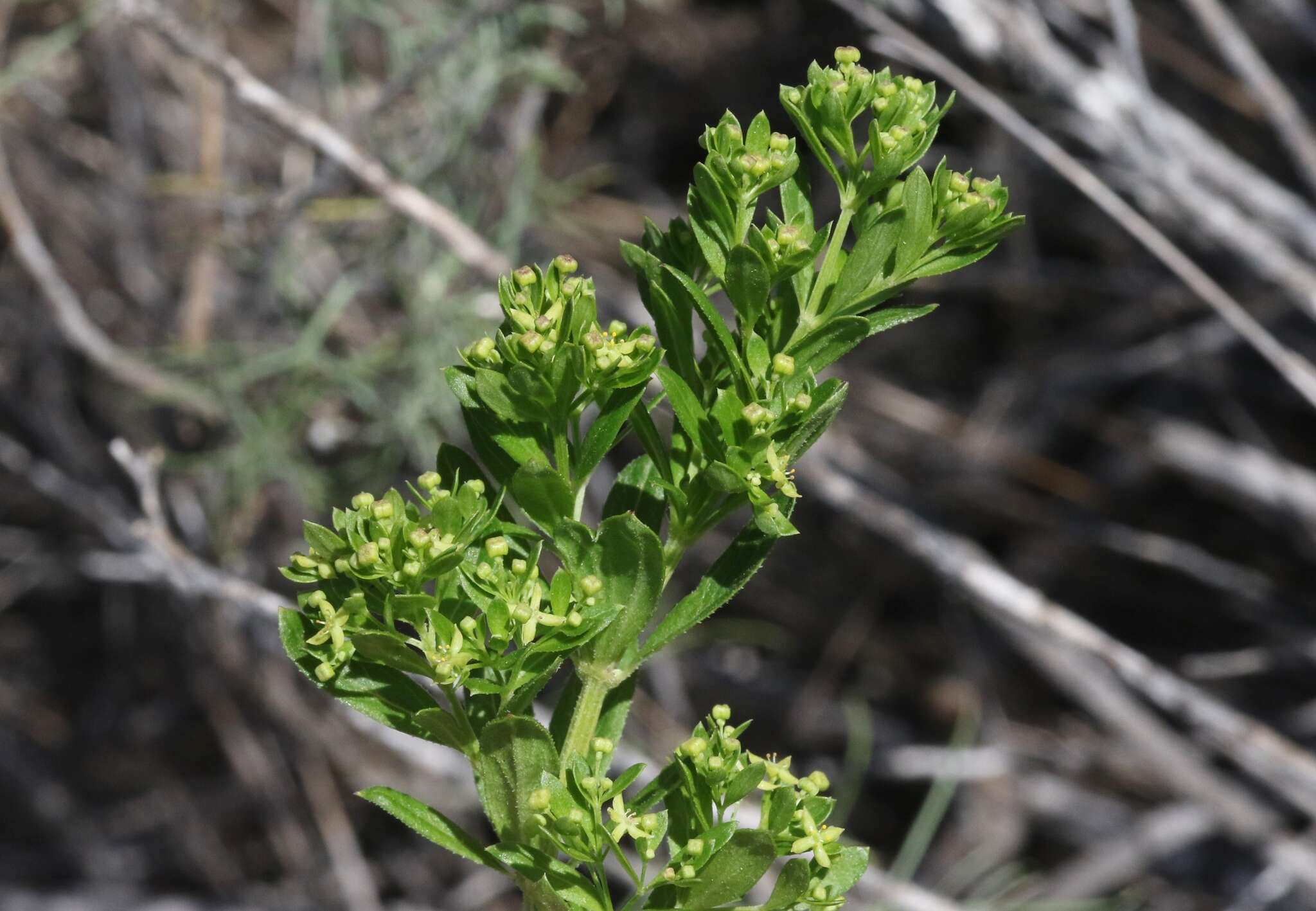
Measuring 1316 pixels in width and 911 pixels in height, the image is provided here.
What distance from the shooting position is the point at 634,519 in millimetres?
648

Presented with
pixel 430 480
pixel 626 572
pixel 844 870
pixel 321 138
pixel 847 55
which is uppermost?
pixel 321 138

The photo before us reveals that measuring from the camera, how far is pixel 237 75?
180cm

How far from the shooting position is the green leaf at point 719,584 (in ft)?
2.35

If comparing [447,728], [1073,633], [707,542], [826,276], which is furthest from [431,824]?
[707,542]

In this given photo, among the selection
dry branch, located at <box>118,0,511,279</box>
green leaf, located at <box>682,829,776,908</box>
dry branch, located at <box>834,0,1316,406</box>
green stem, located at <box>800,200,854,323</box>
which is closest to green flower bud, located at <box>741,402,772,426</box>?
green stem, located at <box>800,200,854,323</box>

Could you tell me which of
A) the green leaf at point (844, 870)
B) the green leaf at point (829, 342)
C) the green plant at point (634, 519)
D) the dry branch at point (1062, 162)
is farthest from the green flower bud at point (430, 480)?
the dry branch at point (1062, 162)

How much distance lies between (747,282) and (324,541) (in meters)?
0.28

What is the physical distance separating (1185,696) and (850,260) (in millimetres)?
1528

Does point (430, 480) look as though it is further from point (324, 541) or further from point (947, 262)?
point (947, 262)

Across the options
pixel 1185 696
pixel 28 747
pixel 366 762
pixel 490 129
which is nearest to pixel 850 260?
pixel 1185 696

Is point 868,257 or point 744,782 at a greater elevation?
point 868,257

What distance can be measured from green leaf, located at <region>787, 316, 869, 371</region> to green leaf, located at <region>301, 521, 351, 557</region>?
29 centimetres

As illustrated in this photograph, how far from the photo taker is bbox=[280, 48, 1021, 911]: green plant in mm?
660

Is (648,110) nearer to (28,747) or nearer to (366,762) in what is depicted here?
(366,762)
